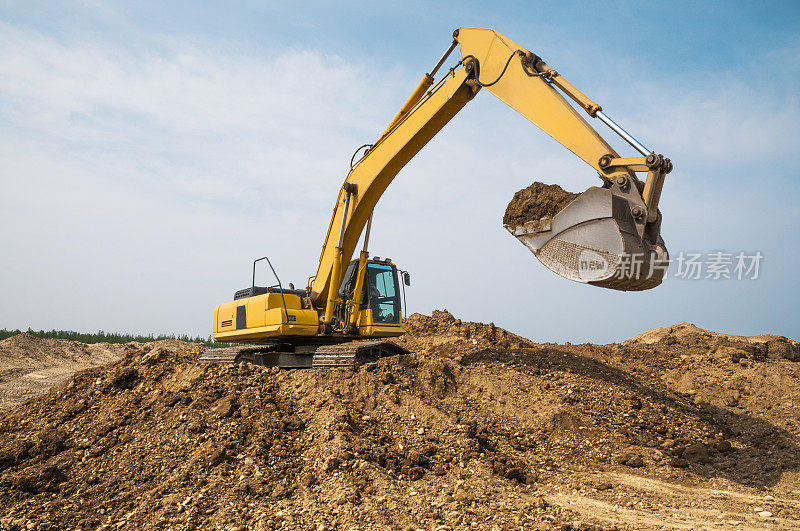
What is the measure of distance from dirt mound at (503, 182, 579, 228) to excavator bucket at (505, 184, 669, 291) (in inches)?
10.1

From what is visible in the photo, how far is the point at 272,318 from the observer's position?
9812 millimetres

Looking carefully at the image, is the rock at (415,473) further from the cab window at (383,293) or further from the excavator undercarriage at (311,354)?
the cab window at (383,293)

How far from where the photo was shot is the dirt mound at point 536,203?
709 centimetres

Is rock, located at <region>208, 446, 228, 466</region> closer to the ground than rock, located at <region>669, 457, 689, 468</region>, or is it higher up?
higher up

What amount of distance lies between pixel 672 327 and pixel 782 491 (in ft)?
40.8

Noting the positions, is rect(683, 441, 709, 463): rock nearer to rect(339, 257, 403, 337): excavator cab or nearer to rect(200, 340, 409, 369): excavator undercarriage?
rect(200, 340, 409, 369): excavator undercarriage

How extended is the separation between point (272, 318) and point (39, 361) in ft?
55.3

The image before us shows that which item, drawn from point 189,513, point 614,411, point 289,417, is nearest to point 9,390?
point 289,417

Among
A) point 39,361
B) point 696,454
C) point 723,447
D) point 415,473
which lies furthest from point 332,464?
point 39,361

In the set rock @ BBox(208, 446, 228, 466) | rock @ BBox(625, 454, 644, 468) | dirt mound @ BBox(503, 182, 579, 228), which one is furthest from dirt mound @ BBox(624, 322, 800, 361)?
rock @ BBox(208, 446, 228, 466)

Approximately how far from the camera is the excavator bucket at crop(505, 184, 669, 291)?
20.5 feet

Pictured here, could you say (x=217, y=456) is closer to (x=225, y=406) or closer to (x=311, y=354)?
(x=225, y=406)

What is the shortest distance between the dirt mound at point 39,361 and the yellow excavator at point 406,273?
794cm

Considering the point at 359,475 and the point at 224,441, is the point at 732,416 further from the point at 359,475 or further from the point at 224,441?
the point at 224,441
